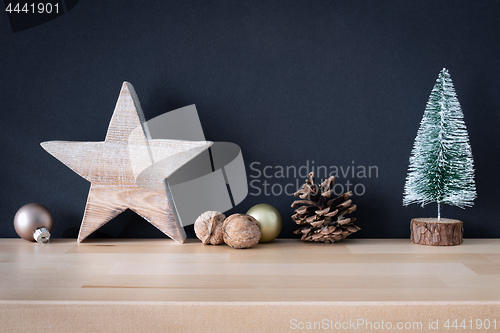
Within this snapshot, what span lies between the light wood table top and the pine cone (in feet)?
0.25

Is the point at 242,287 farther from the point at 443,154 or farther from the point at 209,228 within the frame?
the point at 443,154

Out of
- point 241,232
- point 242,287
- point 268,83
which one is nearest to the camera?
point 242,287

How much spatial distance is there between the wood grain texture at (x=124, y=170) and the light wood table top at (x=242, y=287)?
0.12 m

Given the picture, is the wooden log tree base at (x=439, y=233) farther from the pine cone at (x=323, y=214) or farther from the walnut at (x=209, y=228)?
the walnut at (x=209, y=228)

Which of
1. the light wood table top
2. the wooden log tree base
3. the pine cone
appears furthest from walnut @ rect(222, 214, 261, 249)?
the wooden log tree base

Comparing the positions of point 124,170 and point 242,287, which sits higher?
point 124,170

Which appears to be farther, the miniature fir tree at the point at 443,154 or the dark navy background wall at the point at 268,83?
the dark navy background wall at the point at 268,83

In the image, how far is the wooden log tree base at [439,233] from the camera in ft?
3.83

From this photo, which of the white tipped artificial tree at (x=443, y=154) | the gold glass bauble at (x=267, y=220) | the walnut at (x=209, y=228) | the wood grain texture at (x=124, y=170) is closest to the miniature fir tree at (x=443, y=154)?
the white tipped artificial tree at (x=443, y=154)

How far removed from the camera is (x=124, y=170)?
4.00ft

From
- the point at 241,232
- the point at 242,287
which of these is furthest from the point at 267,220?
the point at 242,287

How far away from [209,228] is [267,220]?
6.2 inches

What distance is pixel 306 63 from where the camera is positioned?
1.30 m

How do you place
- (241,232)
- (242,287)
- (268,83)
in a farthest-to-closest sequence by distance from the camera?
(268,83)
(241,232)
(242,287)
